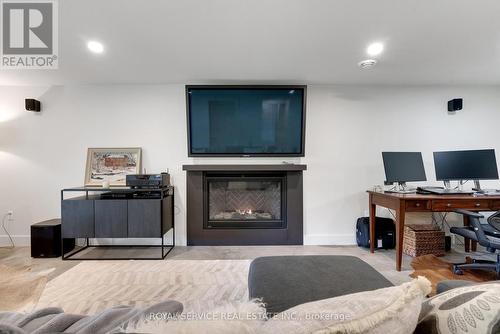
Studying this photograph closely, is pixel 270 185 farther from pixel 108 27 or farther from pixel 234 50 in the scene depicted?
pixel 108 27

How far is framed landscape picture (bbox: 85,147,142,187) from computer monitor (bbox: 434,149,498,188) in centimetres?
376

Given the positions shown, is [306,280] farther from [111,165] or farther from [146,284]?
[111,165]

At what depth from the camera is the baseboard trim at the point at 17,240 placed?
10.5ft

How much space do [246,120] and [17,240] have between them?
3433 millimetres

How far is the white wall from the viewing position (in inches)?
127

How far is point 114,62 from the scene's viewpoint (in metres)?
2.57

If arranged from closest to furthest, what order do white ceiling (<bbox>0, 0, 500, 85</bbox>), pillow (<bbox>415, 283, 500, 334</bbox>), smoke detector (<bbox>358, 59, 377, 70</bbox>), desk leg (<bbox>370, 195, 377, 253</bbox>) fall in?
pillow (<bbox>415, 283, 500, 334</bbox>) → white ceiling (<bbox>0, 0, 500, 85</bbox>) → smoke detector (<bbox>358, 59, 377, 70</bbox>) → desk leg (<bbox>370, 195, 377, 253</bbox>)

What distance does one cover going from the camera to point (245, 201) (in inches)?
136

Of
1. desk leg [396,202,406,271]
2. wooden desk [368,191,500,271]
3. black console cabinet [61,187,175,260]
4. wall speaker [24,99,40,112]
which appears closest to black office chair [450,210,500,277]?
wooden desk [368,191,500,271]

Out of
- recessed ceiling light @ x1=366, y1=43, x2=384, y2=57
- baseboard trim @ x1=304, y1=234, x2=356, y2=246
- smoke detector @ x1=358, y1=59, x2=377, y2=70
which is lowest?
baseboard trim @ x1=304, y1=234, x2=356, y2=246

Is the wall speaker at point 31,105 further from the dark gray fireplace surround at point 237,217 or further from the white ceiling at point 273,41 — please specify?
the dark gray fireplace surround at point 237,217

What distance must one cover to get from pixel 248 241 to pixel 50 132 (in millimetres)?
3032

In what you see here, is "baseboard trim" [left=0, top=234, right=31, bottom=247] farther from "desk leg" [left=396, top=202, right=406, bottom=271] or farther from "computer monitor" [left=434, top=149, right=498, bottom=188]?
"computer monitor" [left=434, top=149, right=498, bottom=188]

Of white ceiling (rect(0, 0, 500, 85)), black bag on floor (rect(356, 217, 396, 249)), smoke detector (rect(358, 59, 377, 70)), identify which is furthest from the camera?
black bag on floor (rect(356, 217, 396, 249))
